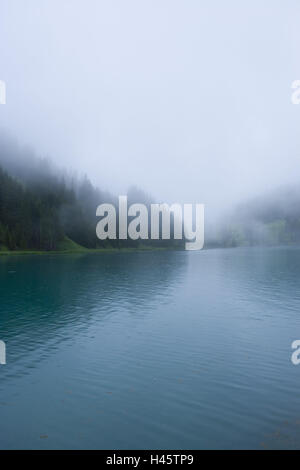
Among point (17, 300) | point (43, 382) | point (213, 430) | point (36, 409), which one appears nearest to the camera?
point (213, 430)

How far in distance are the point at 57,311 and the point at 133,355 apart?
25179 millimetres

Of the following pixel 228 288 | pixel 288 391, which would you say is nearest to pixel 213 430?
pixel 288 391

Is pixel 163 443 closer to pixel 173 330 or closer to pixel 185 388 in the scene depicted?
pixel 185 388

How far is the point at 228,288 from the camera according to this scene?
267 feet

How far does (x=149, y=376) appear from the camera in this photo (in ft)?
92.3

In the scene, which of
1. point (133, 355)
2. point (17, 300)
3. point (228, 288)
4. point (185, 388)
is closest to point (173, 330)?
point (133, 355)

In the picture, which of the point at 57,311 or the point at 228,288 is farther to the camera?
the point at 228,288

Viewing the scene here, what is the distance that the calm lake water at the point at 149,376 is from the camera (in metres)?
19.1

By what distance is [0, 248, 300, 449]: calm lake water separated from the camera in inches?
750

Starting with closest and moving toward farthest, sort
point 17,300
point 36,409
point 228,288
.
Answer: point 36,409
point 17,300
point 228,288

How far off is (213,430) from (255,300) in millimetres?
48951

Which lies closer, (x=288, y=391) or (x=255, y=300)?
(x=288, y=391)
